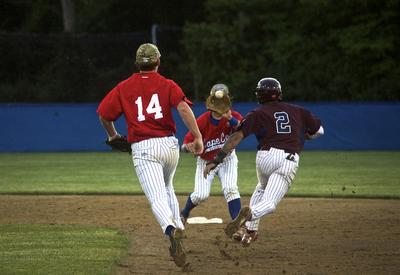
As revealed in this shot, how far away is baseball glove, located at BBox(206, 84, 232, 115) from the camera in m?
10.3

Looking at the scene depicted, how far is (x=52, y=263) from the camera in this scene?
8.48 meters

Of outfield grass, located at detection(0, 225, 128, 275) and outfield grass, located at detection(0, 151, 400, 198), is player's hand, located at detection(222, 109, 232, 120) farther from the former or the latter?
outfield grass, located at detection(0, 151, 400, 198)

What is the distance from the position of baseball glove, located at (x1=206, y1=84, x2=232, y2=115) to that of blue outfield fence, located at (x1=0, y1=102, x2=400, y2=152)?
52.0 feet

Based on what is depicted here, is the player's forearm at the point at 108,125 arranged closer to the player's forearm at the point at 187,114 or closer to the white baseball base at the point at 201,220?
the player's forearm at the point at 187,114

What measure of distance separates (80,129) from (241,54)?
11.3 metres

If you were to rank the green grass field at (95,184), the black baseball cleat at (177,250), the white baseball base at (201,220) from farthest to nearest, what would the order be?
the white baseball base at (201,220) → the green grass field at (95,184) → the black baseball cleat at (177,250)

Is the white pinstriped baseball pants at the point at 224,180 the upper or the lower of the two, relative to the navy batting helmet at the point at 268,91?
lower

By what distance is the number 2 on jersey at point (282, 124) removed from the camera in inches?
358

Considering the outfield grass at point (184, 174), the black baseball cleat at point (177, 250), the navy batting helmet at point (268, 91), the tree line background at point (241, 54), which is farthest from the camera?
the tree line background at point (241, 54)

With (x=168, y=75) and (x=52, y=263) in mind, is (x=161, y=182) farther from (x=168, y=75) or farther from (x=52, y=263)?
(x=168, y=75)

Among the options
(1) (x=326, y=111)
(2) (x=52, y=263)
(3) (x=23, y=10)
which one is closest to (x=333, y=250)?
(2) (x=52, y=263)

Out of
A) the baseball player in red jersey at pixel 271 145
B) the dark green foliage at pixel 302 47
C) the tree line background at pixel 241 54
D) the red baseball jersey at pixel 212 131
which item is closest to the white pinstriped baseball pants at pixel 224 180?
the red baseball jersey at pixel 212 131

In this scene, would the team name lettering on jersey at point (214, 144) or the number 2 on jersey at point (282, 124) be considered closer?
the number 2 on jersey at point (282, 124)

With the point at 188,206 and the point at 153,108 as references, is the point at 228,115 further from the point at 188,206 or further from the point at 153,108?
the point at 153,108
